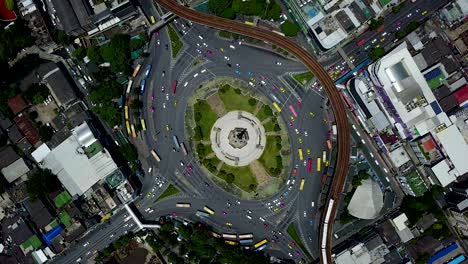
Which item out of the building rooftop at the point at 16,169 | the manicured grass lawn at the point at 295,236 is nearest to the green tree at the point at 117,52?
the building rooftop at the point at 16,169

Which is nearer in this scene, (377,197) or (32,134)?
(377,197)

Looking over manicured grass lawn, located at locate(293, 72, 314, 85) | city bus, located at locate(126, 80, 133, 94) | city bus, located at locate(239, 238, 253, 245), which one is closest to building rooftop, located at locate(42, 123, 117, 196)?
city bus, located at locate(126, 80, 133, 94)

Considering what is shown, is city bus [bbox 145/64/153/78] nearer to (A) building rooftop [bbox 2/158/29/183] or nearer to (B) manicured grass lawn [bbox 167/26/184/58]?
(B) manicured grass lawn [bbox 167/26/184/58]

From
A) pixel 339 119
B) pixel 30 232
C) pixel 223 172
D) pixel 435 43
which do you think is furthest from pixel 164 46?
pixel 435 43

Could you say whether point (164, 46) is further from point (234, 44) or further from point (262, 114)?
point (262, 114)

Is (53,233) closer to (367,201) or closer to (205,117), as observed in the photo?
(205,117)

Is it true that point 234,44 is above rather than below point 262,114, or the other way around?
above
